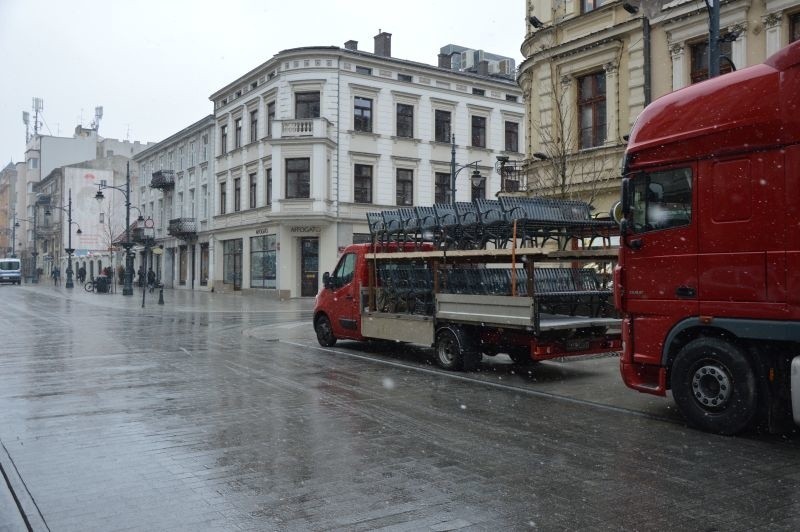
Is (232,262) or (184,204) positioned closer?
(232,262)

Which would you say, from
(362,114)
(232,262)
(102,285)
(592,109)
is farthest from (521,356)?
(102,285)

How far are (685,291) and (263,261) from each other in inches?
1314

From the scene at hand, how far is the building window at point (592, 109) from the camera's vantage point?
63.4ft

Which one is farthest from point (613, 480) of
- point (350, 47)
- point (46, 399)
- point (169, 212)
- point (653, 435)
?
point (169, 212)

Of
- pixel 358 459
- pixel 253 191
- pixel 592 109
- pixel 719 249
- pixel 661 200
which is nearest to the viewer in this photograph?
pixel 358 459

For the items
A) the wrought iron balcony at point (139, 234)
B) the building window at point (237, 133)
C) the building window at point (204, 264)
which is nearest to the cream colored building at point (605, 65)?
the building window at point (237, 133)

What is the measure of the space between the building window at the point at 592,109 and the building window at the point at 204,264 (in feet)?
107

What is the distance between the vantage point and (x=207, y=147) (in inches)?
1833

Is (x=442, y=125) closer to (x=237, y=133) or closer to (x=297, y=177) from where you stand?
(x=297, y=177)

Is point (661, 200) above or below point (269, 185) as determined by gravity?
below

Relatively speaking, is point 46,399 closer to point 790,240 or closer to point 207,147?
point 790,240

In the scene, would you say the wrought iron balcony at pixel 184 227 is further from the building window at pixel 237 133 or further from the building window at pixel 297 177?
the building window at pixel 297 177

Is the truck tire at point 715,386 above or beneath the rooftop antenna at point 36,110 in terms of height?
beneath

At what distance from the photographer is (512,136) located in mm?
43812
